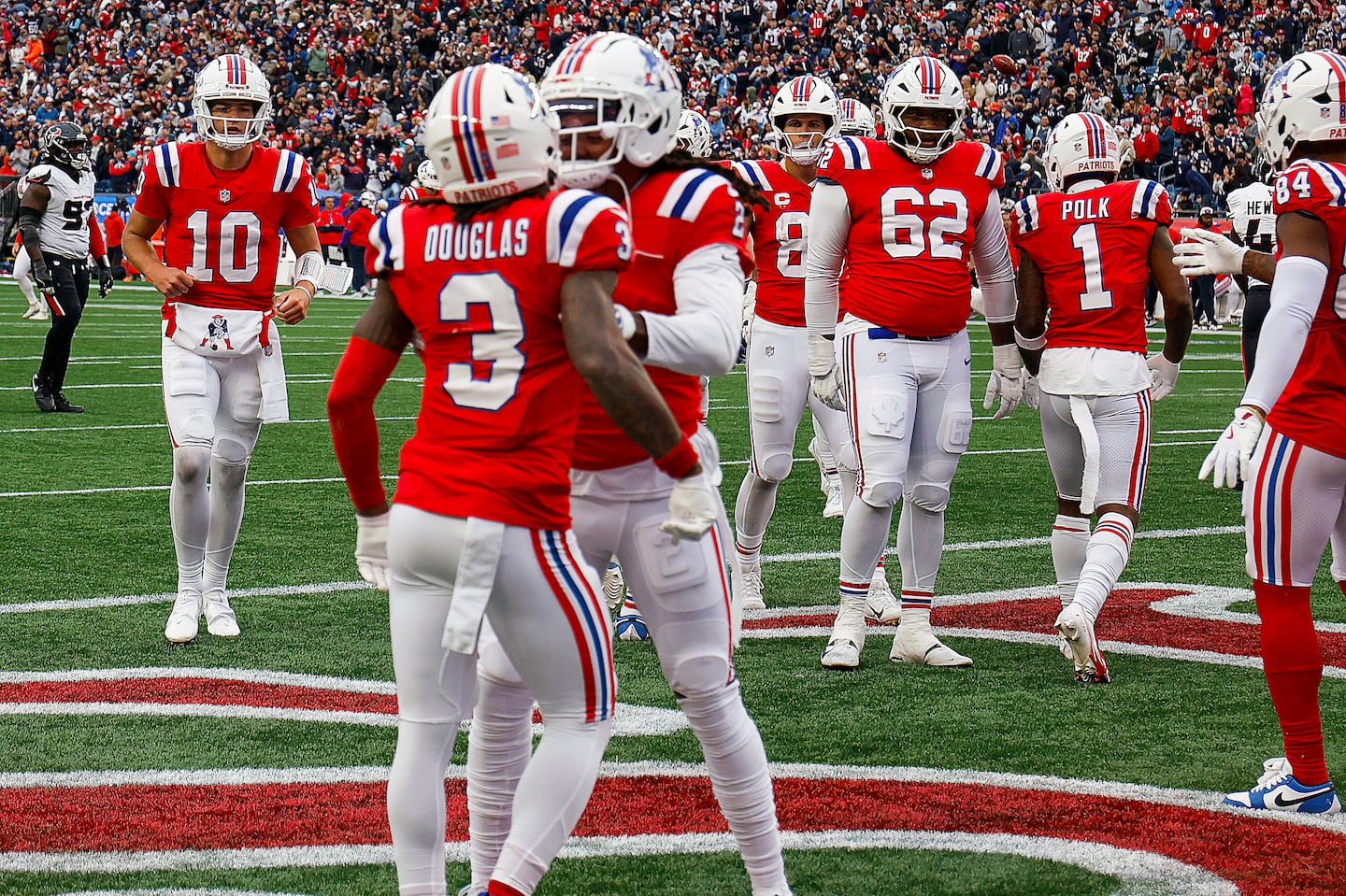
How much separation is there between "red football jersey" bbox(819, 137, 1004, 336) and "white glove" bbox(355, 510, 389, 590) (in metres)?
2.55

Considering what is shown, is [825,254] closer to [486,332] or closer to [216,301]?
[216,301]

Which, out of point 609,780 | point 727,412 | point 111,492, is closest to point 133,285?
point 727,412

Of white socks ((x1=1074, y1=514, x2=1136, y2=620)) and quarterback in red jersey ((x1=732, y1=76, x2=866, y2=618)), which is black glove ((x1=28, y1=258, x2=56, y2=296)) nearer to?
quarterback in red jersey ((x1=732, y1=76, x2=866, y2=618))

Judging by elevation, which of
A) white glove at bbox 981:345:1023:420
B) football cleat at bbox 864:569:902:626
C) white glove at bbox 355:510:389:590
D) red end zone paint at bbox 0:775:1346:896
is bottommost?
football cleat at bbox 864:569:902:626

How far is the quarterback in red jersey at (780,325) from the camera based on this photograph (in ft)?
20.8

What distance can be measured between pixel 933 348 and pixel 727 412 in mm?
6990

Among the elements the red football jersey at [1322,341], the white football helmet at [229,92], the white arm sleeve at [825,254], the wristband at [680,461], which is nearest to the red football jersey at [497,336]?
the wristband at [680,461]

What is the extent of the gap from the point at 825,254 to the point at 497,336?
2918 mm

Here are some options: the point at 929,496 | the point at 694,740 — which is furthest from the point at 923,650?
the point at 694,740

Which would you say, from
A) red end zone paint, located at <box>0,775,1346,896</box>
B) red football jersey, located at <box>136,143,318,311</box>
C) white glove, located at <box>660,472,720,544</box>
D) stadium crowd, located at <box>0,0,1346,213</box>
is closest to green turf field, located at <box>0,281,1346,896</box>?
red end zone paint, located at <box>0,775,1346,896</box>

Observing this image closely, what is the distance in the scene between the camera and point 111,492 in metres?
8.49

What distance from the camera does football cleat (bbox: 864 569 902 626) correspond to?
20.1 ft

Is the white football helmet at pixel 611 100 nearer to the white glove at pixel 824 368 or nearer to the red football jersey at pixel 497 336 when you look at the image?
the red football jersey at pixel 497 336

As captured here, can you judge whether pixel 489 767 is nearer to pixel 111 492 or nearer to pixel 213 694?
pixel 213 694
